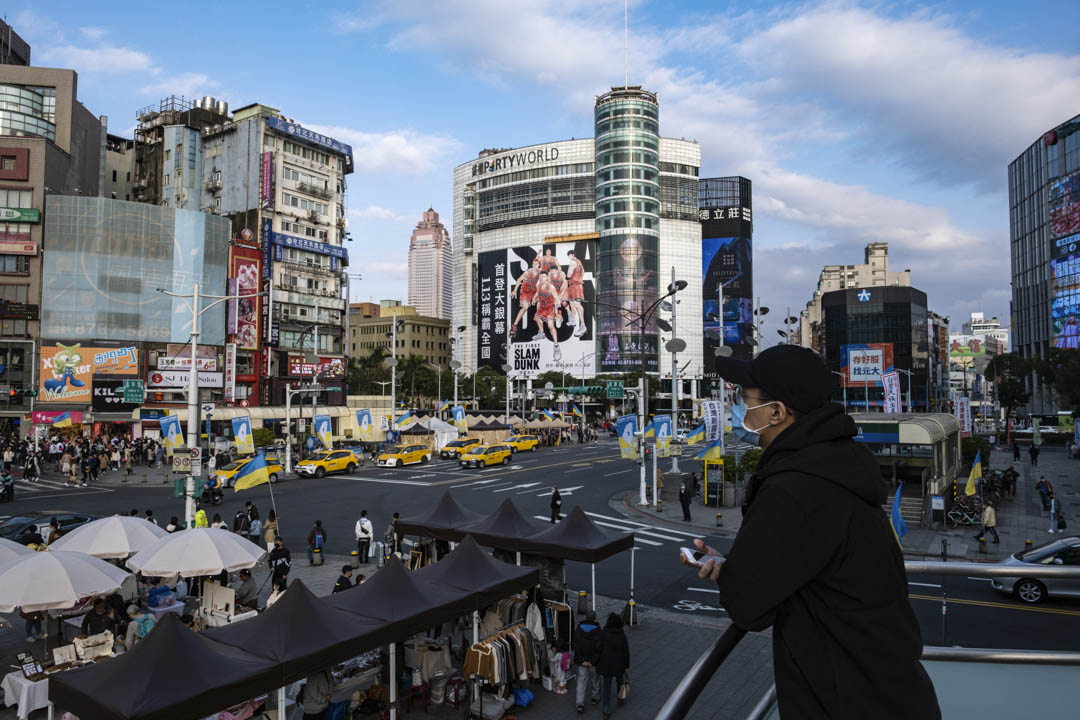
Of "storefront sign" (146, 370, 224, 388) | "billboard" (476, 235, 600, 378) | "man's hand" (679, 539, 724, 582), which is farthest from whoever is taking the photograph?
"billboard" (476, 235, 600, 378)

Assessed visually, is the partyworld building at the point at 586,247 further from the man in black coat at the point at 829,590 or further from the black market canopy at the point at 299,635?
the man in black coat at the point at 829,590

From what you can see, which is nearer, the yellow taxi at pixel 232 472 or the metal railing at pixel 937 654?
the metal railing at pixel 937 654

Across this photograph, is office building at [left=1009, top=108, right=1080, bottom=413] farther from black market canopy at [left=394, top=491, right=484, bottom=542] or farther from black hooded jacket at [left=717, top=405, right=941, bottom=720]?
black hooded jacket at [left=717, top=405, right=941, bottom=720]

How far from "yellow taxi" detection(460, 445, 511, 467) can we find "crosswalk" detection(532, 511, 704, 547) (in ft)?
53.7

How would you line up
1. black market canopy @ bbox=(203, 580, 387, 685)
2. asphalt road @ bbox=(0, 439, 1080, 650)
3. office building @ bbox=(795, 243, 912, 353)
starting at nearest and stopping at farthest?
black market canopy @ bbox=(203, 580, 387, 685) → asphalt road @ bbox=(0, 439, 1080, 650) → office building @ bbox=(795, 243, 912, 353)

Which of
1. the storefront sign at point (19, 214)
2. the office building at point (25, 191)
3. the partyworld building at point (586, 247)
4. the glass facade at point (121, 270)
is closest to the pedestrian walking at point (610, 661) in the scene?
the glass facade at point (121, 270)

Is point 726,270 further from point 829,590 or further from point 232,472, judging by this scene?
point 829,590

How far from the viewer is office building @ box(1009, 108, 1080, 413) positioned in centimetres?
9212

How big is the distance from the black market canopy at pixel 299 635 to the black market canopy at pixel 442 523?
6578 millimetres

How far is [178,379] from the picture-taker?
90.4 ft

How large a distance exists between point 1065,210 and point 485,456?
93.9 m

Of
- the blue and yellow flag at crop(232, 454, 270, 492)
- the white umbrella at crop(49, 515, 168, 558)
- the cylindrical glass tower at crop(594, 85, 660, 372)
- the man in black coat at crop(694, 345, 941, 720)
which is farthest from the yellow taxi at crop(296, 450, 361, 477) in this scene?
the cylindrical glass tower at crop(594, 85, 660, 372)

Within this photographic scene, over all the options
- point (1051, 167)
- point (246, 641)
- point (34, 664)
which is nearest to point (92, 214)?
point (34, 664)

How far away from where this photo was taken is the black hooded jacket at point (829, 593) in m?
1.90
